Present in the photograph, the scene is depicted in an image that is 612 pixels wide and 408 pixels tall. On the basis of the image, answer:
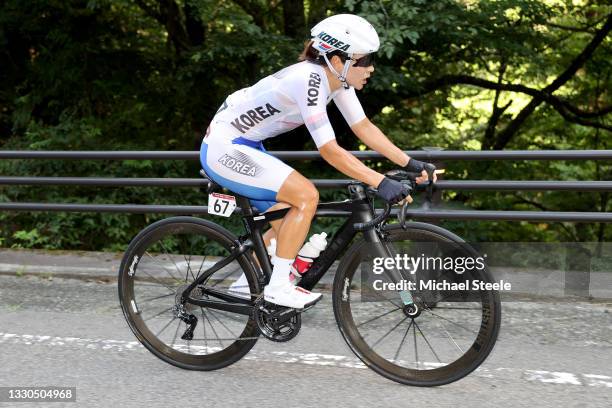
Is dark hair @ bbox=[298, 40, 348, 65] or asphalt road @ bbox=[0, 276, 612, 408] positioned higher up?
dark hair @ bbox=[298, 40, 348, 65]

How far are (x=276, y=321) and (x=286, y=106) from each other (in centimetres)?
124

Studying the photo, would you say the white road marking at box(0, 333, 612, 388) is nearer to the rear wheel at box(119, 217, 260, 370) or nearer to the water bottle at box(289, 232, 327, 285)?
the rear wheel at box(119, 217, 260, 370)

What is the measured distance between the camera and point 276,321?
4441 millimetres

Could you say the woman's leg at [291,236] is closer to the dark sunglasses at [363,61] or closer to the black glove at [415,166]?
the black glove at [415,166]

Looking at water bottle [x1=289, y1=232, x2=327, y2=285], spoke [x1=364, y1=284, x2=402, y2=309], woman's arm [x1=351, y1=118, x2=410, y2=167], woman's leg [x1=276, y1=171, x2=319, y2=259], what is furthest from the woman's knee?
spoke [x1=364, y1=284, x2=402, y2=309]

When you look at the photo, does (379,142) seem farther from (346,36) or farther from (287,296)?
(287,296)

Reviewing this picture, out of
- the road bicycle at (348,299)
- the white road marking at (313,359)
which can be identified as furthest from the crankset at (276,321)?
the white road marking at (313,359)

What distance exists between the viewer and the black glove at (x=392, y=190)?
405cm

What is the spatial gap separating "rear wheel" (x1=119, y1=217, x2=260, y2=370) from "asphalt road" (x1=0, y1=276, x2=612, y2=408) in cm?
14

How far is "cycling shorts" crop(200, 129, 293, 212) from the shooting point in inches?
172

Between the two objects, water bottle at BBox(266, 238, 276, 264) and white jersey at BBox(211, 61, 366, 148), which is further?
water bottle at BBox(266, 238, 276, 264)

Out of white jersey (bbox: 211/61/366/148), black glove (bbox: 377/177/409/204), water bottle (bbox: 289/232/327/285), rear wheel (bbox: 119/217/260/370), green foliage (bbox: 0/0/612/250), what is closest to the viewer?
black glove (bbox: 377/177/409/204)

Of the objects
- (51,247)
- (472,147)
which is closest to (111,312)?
(51,247)

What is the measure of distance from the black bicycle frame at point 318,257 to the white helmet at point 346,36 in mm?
782
